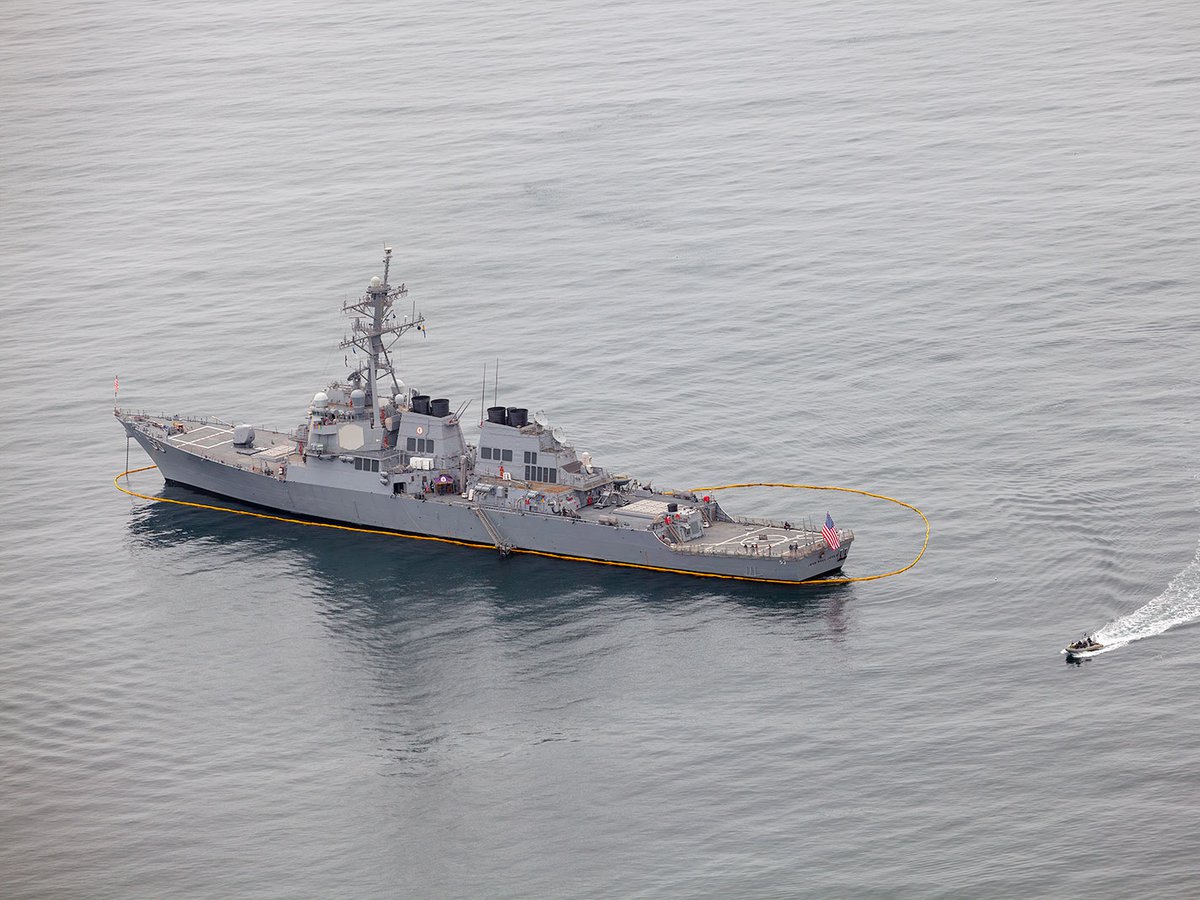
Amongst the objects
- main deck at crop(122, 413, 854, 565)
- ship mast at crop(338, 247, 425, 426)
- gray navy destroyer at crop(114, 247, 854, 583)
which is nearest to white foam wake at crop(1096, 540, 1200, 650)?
main deck at crop(122, 413, 854, 565)

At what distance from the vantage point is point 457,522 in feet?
440

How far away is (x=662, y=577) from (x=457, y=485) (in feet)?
60.2

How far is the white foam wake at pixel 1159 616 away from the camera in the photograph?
112 meters

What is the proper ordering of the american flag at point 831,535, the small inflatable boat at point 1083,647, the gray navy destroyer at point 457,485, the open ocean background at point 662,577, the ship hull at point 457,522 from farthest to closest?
the gray navy destroyer at point 457,485 → the ship hull at point 457,522 → the american flag at point 831,535 → the small inflatable boat at point 1083,647 → the open ocean background at point 662,577

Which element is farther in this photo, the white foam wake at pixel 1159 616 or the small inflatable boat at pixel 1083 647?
the white foam wake at pixel 1159 616

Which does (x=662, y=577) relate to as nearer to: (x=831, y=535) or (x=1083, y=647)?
(x=831, y=535)

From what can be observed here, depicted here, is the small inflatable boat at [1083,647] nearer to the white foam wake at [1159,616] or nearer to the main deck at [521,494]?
the white foam wake at [1159,616]

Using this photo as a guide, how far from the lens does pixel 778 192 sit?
7633 inches

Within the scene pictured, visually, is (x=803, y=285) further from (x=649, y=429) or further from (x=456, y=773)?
(x=456, y=773)

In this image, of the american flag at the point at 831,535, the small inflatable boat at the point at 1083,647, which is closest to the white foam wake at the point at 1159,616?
the small inflatable boat at the point at 1083,647

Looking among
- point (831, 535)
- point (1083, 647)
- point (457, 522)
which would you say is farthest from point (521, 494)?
point (1083, 647)

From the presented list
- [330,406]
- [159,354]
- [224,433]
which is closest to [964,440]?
[330,406]

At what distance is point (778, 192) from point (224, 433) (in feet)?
233

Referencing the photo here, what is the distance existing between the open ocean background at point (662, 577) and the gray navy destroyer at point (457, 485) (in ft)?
8.33
